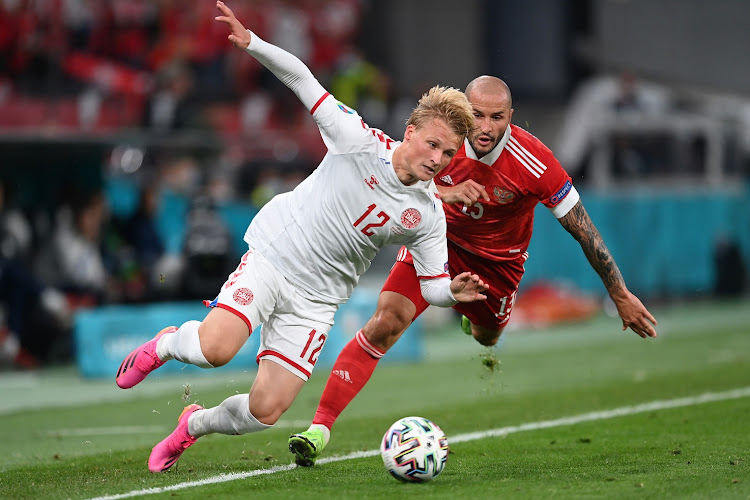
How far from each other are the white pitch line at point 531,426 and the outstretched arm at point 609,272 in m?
1.64

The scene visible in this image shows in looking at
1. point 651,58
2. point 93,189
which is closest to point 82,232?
point 93,189

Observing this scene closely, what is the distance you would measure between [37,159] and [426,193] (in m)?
9.77

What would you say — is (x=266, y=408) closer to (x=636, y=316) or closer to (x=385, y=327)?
(x=385, y=327)

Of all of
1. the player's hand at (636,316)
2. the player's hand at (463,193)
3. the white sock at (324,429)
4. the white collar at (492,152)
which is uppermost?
the white collar at (492,152)

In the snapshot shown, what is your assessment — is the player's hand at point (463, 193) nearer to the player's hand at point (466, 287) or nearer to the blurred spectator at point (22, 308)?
the player's hand at point (466, 287)

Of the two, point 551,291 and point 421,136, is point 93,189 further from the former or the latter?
point 421,136

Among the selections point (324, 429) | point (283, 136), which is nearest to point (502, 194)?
point (324, 429)

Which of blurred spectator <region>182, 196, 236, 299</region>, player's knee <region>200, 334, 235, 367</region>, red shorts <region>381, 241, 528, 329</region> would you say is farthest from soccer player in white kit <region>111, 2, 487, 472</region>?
blurred spectator <region>182, 196, 236, 299</region>

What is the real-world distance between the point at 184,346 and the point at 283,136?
11300 millimetres

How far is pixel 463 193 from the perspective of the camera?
675cm

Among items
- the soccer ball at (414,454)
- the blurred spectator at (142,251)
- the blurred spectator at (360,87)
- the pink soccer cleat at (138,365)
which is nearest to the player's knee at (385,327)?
the soccer ball at (414,454)

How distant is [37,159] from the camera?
14.7m

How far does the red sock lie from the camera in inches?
285

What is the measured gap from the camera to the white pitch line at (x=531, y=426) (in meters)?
6.11
